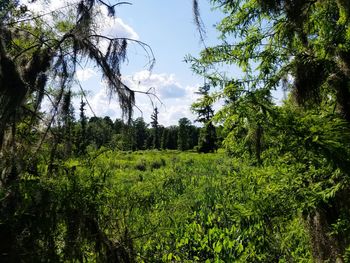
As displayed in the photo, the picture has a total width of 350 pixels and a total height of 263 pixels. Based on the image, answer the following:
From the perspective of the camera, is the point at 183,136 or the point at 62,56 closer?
the point at 62,56

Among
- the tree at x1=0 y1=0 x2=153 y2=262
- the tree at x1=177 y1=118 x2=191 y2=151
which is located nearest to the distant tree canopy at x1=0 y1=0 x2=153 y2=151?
the tree at x1=0 y1=0 x2=153 y2=262

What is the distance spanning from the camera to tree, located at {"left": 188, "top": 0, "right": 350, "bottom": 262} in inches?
148

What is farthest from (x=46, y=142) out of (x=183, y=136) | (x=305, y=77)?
(x=183, y=136)

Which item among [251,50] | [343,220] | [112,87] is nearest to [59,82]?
[112,87]

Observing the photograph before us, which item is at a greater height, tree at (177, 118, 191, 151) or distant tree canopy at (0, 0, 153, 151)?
tree at (177, 118, 191, 151)

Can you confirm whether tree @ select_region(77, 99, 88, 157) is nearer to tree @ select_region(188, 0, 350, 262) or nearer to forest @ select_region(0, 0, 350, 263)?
forest @ select_region(0, 0, 350, 263)

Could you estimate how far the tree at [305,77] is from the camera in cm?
375

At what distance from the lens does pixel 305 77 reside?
13.2 feet

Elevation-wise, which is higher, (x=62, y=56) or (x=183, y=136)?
(x=183, y=136)

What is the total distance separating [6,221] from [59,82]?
136 cm

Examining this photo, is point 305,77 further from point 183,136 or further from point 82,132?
point 183,136

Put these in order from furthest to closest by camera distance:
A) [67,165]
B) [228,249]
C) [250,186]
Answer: [228,249]
[250,186]
[67,165]

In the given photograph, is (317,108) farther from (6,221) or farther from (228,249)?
(228,249)

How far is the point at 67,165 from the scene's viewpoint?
3.91m
